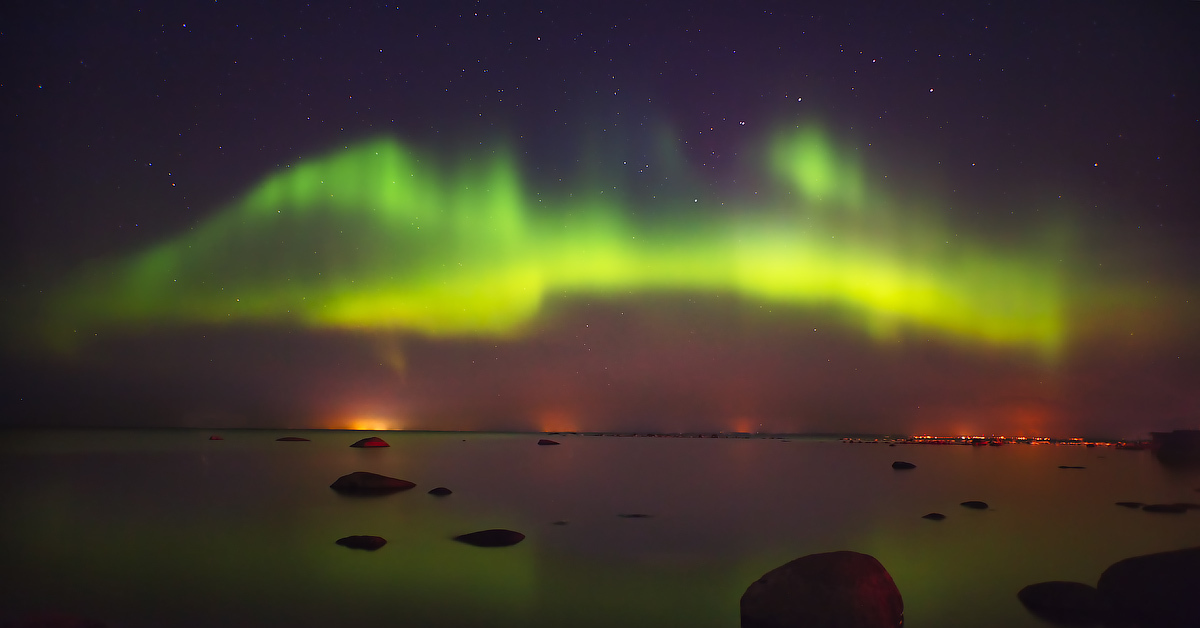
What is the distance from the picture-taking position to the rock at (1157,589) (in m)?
7.65

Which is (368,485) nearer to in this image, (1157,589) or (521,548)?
(521,548)

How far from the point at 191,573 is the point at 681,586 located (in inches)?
330

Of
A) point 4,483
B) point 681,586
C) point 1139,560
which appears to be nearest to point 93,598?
point 681,586

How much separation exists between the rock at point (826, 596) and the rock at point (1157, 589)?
3.21 m

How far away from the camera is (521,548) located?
1270 centimetres

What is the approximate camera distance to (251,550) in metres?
12.2

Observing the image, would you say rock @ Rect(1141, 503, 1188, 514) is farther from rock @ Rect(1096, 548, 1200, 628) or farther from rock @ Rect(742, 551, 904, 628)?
rock @ Rect(742, 551, 904, 628)

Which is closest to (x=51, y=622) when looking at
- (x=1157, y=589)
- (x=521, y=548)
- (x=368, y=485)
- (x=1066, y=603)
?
(x=521, y=548)

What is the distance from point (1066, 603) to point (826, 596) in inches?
160

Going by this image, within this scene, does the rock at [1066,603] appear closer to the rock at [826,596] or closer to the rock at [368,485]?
the rock at [826,596]

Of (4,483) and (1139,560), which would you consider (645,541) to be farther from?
(4,483)

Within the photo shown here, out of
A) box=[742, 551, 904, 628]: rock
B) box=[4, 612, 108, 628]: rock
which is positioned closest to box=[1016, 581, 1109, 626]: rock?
box=[742, 551, 904, 628]: rock

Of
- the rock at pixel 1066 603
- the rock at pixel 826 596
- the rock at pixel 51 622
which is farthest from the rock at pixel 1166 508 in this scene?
the rock at pixel 51 622

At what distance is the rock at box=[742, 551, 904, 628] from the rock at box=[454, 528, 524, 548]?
6.80 meters
